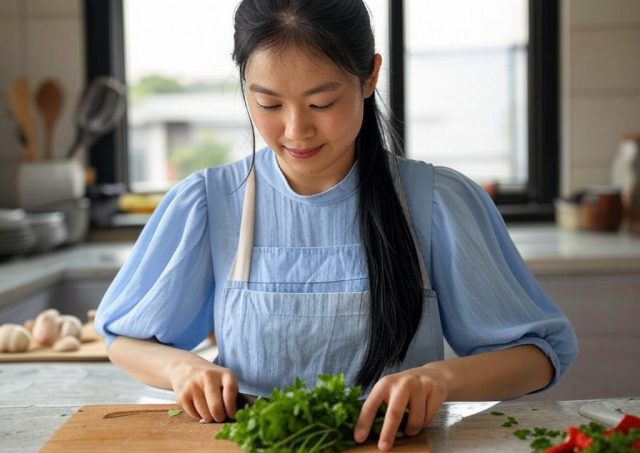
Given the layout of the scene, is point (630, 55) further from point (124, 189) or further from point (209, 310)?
point (209, 310)

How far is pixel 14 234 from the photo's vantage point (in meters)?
2.76

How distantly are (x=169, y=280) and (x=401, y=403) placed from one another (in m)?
0.44

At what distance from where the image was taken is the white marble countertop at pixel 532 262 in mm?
2555

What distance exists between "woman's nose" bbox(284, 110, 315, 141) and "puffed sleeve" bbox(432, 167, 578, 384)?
0.81ft

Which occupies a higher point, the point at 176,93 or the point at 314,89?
the point at 176,93

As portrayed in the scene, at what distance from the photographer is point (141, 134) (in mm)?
3473

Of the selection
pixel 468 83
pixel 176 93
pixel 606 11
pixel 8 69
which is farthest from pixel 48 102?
pixel 606 11

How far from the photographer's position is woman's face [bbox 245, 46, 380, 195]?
1289 millimetres

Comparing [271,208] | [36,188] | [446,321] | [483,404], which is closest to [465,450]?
[483,404]

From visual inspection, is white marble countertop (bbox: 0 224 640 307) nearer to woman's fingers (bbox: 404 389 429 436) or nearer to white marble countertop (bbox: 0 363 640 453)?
white marble countertop (bbox: 0 363 640 453)

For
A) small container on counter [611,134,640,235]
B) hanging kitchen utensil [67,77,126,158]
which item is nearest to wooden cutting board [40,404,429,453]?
hanging kitchen utensil [67,77,126,158]

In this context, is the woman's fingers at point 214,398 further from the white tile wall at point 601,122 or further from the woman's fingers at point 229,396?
the white tile wall at point 601,122

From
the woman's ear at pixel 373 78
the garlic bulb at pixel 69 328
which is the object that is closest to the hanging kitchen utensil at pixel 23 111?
the garlic bulb at pixel 69 328

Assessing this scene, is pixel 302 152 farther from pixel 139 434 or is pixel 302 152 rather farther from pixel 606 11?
pixel 606 11
